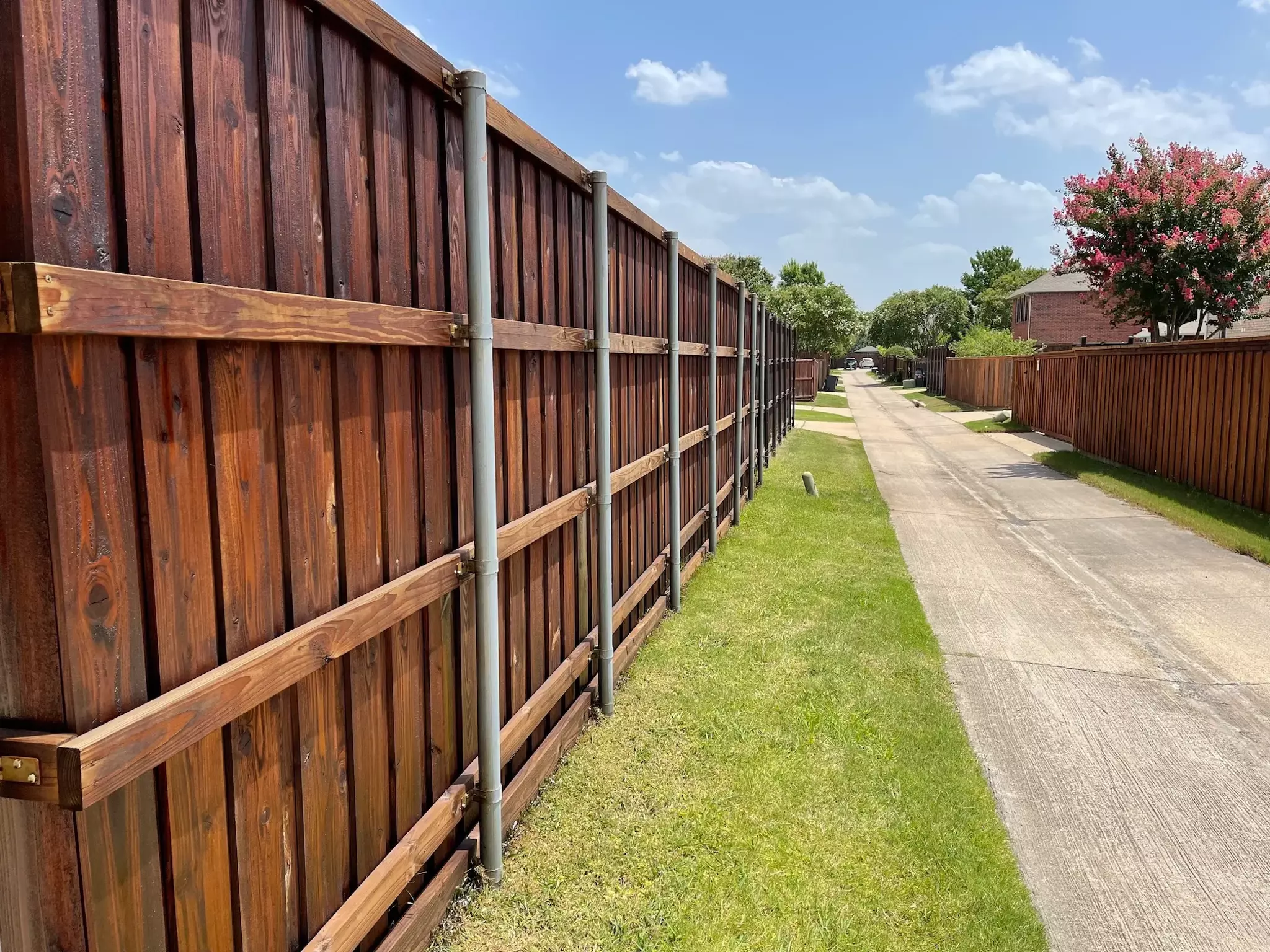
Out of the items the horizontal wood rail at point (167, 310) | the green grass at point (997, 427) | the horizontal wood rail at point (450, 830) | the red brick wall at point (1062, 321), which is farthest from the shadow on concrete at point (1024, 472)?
the red brick wall at point (1062, 321)

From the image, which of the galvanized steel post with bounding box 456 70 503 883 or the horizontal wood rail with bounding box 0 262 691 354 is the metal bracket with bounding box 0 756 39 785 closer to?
the horizontal wood rail with bounding box 0 262 691 354

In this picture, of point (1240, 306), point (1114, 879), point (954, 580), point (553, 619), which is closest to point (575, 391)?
point (553, 619)

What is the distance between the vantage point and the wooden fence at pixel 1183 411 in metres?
10.2

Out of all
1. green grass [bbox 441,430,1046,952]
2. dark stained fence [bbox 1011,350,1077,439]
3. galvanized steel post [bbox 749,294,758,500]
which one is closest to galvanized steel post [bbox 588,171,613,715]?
green grass [bbox 441,430,1046,952]

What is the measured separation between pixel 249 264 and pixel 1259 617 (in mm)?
7363

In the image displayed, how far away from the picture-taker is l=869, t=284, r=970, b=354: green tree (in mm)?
81125

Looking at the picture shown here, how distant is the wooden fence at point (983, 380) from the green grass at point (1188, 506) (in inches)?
567

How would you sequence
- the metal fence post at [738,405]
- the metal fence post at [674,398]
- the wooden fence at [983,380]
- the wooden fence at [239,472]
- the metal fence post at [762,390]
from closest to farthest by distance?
the wooden fence at [239,472]
the metal fence post at [674,398]
the metal fence post at [738,405]
the metal fence post at [762,390]
the wooden fence at [983,380]

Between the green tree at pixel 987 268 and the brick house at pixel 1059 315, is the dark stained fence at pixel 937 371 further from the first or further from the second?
the green tree at pixel 987 268

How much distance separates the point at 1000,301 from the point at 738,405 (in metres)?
78.0

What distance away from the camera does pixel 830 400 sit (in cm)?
4044

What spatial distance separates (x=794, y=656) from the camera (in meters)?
5.36

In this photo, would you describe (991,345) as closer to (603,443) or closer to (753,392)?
(753,392)

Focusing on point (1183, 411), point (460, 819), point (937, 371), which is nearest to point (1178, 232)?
point (1183, 411)
